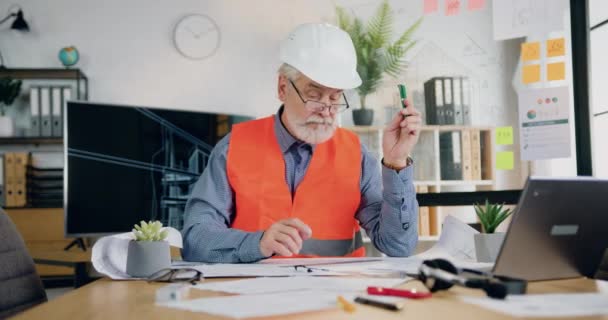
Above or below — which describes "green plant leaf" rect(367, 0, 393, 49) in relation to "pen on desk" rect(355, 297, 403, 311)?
above

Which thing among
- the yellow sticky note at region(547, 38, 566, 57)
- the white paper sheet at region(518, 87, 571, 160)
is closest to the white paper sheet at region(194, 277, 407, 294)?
the white paper sheet at region(518, 87, 571, 160)

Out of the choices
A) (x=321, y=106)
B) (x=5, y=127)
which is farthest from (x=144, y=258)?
(x=5, y=127)

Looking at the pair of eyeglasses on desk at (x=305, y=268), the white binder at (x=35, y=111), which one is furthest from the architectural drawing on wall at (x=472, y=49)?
the white binder at (x=35, y=111)

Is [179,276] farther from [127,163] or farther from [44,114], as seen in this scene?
[44,114]

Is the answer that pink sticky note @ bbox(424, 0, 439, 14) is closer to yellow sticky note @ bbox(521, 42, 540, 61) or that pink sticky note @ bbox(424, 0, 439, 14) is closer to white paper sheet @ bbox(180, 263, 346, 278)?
yellow sticky note @ bbox(521, 42, 540, 61)

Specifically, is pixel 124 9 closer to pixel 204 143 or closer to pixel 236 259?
pixel 204 143

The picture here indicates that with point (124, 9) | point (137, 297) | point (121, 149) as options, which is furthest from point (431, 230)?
point (124, 9)

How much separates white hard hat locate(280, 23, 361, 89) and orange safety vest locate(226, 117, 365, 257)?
0.25m

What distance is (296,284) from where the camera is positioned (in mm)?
1016

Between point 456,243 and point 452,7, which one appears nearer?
point 456,243

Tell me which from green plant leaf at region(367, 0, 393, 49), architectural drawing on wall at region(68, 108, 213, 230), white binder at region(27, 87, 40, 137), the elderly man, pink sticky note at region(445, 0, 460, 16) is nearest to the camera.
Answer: the elderly man

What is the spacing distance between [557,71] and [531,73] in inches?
3.9

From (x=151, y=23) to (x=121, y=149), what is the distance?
1446mm

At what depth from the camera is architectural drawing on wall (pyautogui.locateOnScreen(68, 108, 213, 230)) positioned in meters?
3.51
